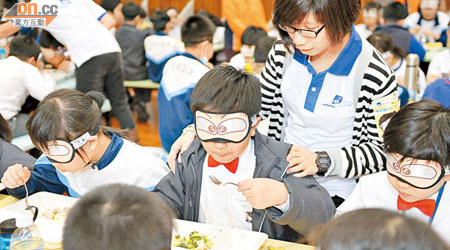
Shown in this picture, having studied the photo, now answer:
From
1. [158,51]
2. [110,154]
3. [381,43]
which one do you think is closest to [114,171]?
[110,154]

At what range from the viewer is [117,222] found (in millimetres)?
810

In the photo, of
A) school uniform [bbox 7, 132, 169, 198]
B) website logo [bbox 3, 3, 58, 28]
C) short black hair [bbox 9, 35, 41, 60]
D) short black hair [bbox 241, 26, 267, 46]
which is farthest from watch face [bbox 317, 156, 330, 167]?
short black hair [bbox 241, 26, 267, 46]

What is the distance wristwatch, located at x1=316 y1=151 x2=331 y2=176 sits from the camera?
5.47ft

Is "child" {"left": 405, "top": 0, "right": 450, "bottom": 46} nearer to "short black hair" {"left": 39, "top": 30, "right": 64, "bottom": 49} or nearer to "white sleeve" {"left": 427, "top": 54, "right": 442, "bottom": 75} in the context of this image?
"white sleeve" {"left": 427, "top": 54, "right": 442, "bottom": 75}

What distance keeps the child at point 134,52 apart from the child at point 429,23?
3050mm

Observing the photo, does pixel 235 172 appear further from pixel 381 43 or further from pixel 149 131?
pixel 149 131

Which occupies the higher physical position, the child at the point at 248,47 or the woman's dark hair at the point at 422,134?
the woman's dark hair at the point at 422,134

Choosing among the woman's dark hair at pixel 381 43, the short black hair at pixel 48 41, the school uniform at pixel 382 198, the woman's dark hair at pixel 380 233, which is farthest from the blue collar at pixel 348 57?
the short black hair at pixel 48 41

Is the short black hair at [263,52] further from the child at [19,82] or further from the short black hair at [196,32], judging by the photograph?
the child at [19,82]

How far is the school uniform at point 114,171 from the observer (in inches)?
78.1

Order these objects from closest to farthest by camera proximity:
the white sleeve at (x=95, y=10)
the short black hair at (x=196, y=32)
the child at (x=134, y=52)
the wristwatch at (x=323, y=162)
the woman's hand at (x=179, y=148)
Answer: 1. the wristwatch at (x=323, y=162)
2. the woman's hand at (x=179, y=148)
3. the short black hair at (x=196, y=32)
4. the white sleeve at (x=95, y=10)
5. the child at (x=134, y=52)

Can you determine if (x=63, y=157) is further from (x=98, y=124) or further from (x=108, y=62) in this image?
(x=108, y=62)

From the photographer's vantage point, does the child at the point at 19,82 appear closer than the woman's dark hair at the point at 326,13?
No

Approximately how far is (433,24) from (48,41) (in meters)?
4.37
